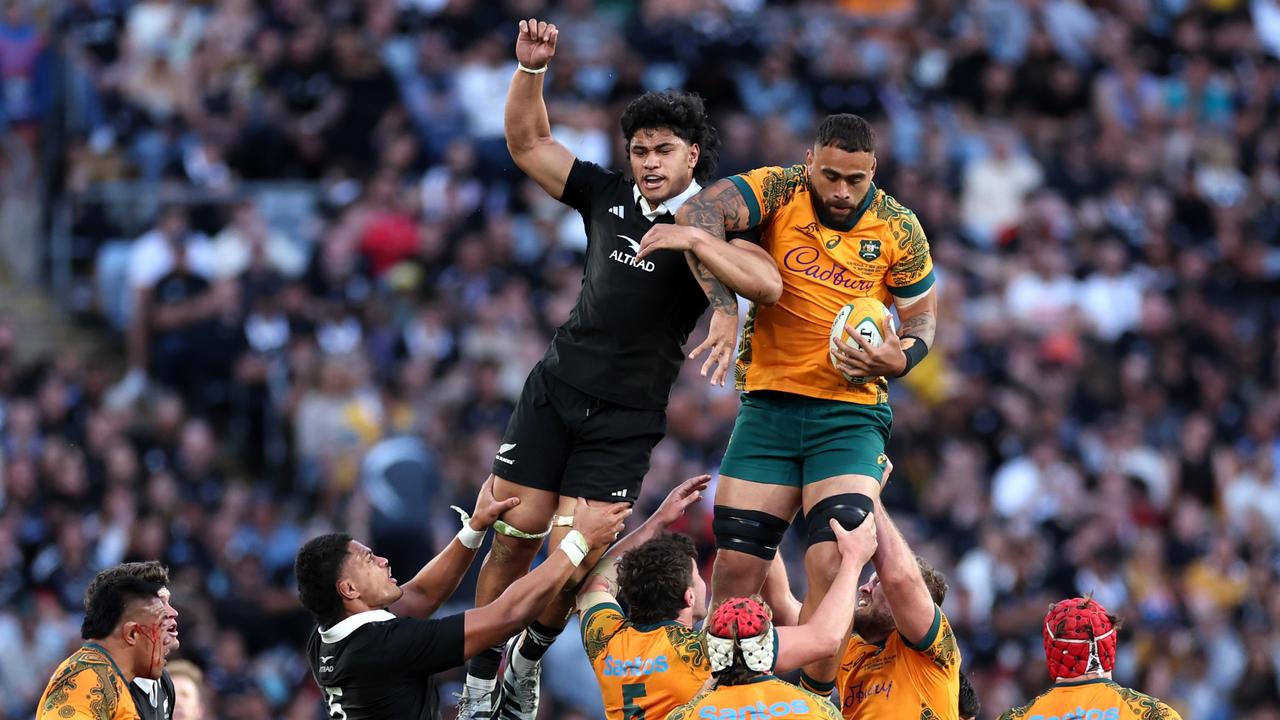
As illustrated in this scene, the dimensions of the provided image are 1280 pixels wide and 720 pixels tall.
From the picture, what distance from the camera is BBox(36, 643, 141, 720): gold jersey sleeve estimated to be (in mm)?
9633

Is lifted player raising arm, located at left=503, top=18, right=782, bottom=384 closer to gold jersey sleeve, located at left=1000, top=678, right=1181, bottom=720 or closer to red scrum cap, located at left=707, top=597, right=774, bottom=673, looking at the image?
red scrum cap, located at left=707, top=597, right=774, bottom=673

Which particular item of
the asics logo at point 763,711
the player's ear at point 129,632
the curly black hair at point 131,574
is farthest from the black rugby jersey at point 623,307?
the player's ear at point 129,632

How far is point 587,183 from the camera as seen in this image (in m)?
10.3

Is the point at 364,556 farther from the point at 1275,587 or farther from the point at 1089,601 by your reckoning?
the point at 1275,587

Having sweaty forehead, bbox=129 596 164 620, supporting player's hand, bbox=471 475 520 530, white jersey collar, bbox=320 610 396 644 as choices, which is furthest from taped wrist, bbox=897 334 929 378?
sweaty forehead, bbox=129 596 164 620

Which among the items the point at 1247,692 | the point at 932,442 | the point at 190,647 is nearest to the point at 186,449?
the point at 190,647

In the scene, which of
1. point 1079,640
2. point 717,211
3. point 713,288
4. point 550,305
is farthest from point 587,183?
point 550,305

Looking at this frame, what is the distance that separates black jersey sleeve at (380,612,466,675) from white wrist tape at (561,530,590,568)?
25.7 inches

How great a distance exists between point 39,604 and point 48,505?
1.13 metres

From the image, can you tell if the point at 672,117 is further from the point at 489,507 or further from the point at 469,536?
the point at 469,536

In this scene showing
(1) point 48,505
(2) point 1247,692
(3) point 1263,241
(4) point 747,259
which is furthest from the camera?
(3) point 1263,241

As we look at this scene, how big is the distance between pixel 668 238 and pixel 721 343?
0.60m

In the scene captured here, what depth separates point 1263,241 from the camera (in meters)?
23.8

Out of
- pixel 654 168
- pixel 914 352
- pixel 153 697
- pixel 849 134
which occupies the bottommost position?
pixel 153 697
